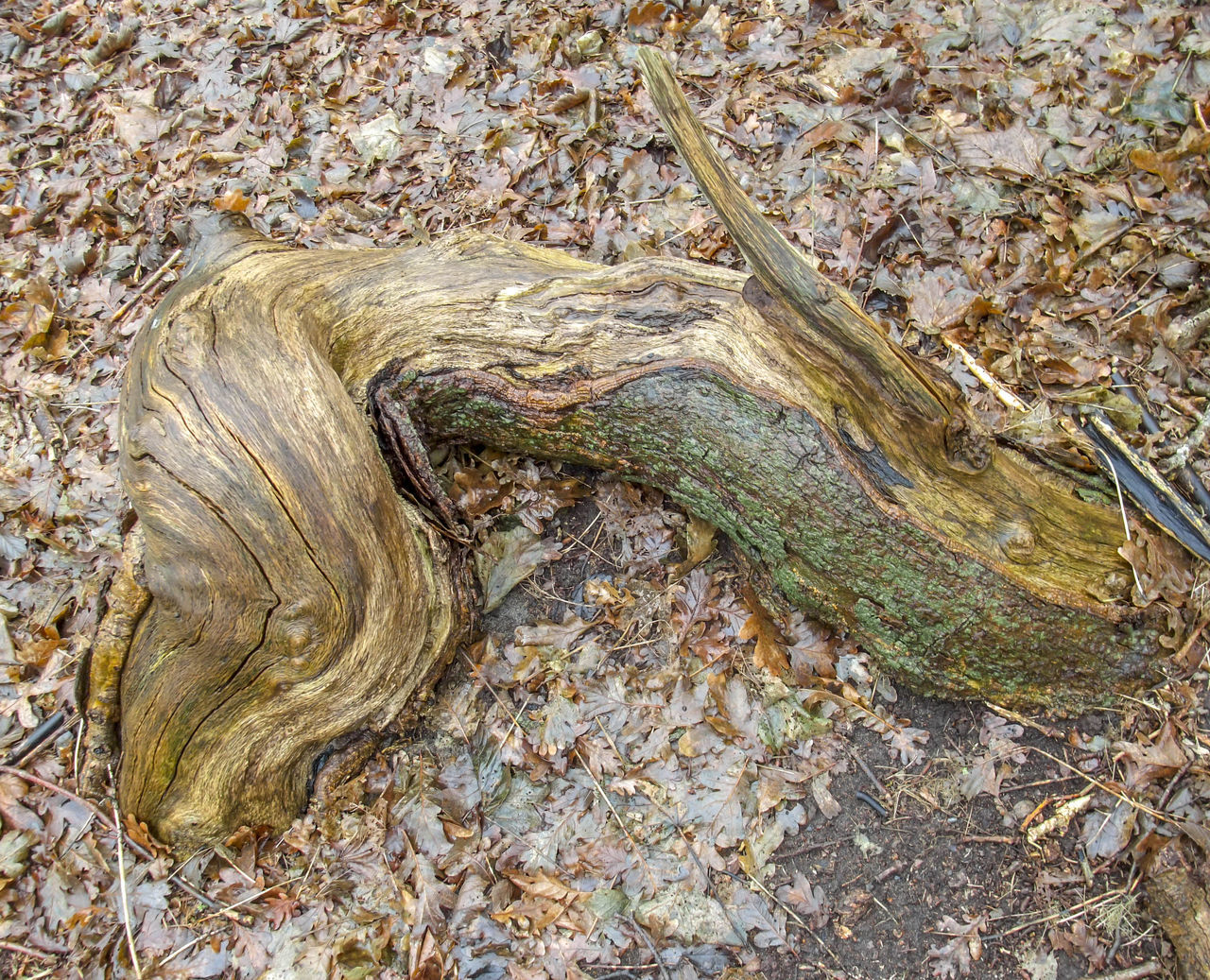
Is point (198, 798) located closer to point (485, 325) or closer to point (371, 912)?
point (371, 912)

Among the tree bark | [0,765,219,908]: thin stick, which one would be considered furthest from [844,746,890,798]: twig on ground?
[0,765,219,908]: thin stick

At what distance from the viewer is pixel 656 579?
11.8ft

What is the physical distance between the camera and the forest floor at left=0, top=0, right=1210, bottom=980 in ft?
9.72

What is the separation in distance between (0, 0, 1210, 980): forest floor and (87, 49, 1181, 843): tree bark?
32cm

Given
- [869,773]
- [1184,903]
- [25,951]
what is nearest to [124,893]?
[25,951]

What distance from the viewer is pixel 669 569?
361 cm

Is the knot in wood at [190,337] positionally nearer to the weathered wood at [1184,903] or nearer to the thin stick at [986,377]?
the thin stick at [986,377]

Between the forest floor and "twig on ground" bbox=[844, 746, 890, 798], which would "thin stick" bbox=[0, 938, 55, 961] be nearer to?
the forest floor

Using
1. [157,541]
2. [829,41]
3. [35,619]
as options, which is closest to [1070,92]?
[829,41]

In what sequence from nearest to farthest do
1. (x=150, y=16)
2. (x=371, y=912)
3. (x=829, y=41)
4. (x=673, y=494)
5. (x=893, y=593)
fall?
(x=893, y=593) → (x=371, y=912) → (x=673, y=494) → (x=829, y=41) → (x=150, y=16)

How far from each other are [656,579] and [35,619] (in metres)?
3.53

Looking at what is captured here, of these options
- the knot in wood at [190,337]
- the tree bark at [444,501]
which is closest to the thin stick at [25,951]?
the tree bark at [444,501]

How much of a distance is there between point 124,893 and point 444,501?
7.60 feet

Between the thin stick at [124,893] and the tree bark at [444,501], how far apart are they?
0.57 feet
